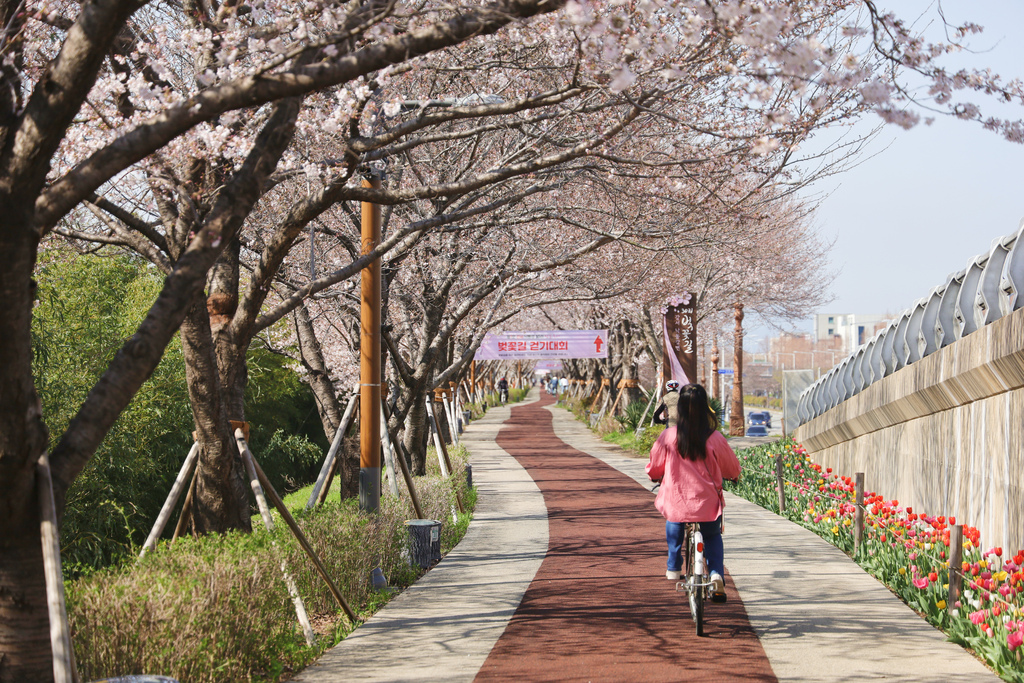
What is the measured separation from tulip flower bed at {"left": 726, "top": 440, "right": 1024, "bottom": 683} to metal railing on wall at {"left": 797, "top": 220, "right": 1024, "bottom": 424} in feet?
6.30

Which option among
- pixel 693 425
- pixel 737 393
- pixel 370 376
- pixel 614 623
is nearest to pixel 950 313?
pixel 693 425

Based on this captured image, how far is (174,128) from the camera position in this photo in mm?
4309

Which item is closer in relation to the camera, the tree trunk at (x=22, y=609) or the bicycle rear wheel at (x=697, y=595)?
the tree trunk at (x=22, y=609)

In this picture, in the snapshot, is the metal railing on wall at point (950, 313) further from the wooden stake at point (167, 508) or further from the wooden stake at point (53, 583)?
the wooden stake at point (53, 583)

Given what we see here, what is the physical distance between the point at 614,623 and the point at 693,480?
1306 mm

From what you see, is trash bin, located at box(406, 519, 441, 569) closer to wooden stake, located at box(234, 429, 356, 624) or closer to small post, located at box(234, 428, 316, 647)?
wooden stake, located at box(234, 429, 356, 624)

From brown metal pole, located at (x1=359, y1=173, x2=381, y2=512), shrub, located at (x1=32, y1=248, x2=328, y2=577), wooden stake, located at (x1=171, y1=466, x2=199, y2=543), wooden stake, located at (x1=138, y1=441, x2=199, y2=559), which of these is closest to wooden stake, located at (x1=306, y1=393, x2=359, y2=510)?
brown metal pole, located at (x1=359, y1=173, x2=381, y2=512)

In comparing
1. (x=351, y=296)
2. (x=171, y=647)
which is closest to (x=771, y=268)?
(x=351, y=296)

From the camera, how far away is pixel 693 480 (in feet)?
23.1

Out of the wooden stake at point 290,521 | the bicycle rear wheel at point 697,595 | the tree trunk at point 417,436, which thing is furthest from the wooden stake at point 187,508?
the tree trunk at point 417,436

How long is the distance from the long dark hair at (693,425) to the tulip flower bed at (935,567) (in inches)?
81.0

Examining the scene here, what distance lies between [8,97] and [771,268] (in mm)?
29355

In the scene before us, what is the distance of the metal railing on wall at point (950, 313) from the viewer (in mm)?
8047

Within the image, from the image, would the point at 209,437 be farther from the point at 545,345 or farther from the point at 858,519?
the point at 545,345
